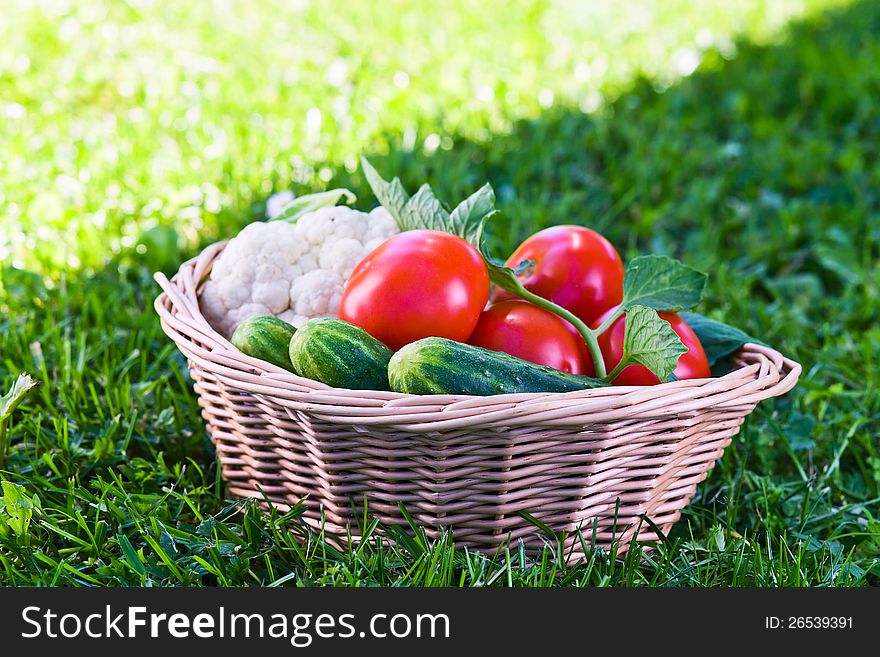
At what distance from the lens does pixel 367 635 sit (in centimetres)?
166

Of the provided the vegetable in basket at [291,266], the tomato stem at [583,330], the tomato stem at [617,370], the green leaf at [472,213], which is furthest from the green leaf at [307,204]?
the tomato stem at [617,370]

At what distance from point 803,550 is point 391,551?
836mm

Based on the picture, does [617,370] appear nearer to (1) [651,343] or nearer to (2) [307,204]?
(1) [651,343]

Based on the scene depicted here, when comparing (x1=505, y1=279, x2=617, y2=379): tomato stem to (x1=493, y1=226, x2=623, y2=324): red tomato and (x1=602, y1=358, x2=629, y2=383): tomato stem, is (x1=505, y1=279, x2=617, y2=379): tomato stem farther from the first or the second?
(x1=493, y1=226, x2=623, y2=324): red tomato

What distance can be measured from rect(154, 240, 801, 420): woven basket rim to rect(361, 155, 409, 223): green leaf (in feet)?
1.72

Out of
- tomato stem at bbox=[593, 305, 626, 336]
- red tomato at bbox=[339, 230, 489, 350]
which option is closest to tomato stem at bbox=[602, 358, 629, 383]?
tomato stem at bbox=[593, 305, 626, 336]

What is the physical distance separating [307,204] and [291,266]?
1.09ft

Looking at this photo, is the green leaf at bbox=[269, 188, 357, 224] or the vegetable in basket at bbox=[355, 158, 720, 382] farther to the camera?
the green leaf at bbox=[269, 188, 357, 224]

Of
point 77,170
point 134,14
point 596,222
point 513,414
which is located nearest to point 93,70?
point 134,14

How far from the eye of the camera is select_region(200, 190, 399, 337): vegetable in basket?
2.24 metres

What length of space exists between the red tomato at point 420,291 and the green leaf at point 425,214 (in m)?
0.18

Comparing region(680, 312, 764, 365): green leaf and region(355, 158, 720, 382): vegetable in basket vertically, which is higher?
region(355, 158, 720, 382): vegetable in basket

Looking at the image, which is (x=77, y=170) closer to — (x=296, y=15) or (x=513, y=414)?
(x=296, y=15)

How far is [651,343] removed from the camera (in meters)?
1.84
